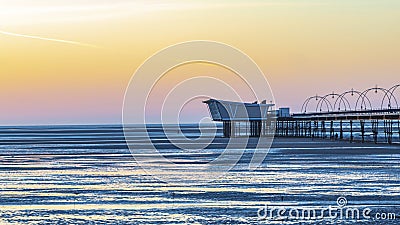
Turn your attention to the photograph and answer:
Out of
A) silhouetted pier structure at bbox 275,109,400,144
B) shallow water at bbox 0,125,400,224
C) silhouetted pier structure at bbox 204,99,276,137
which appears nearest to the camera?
shallow water at bbox 0,125,400,224

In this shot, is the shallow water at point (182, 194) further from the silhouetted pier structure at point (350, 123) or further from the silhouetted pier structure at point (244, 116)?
the silhouetted pier structure at point (244, 116)

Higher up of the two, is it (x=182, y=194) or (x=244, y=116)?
(x=244, y=116)

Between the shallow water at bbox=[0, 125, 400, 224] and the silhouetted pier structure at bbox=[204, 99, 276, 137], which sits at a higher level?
the silhouetted pier structure at bbox=[204, 99, 276, 137]

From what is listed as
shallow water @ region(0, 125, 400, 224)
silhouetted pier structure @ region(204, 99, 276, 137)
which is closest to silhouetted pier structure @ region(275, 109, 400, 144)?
silhouetted pier structure @ region(204, 99, 276, 137)

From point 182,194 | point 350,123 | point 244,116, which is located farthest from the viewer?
point 244,116

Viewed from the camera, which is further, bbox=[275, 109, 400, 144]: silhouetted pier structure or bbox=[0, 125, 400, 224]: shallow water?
bbox=[275, 109, 400, 144]: silhouetted pier structure

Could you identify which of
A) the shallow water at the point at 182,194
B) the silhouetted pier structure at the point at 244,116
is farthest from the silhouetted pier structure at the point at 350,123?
the shallow water at the point at 182,194

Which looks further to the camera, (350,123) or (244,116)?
(244,116)

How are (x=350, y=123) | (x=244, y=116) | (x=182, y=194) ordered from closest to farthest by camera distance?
(x=182, y=194) < (x=350, y=123) < (x=244, y=116)

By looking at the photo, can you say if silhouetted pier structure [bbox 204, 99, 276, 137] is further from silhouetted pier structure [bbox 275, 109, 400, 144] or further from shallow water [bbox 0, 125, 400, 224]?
shallow water [bbox 0, 125, 400, 224]

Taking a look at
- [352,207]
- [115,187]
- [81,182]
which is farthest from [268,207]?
[81,182]

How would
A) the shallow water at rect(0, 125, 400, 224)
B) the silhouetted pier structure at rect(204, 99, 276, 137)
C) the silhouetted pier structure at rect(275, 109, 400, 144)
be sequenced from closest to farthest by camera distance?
the shallow water at rect(0, 125, 400, 224), the silhouetted pier structure at rect(275, 109, 400, 144), the silhouetted pier structure at rect(204, 99, 276, 137)

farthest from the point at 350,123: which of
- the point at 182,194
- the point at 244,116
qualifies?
the point at 182,194

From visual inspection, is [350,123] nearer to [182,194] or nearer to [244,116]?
[244,116]
